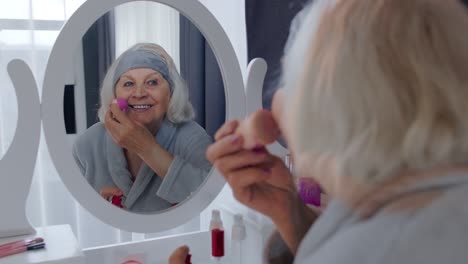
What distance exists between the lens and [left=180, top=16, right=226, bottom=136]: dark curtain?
2.68 feet

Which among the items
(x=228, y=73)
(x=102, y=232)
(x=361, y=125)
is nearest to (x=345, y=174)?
(x=361, y=125)

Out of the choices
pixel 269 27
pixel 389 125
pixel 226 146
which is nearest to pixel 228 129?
pixel 226 146

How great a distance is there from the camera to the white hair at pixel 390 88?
358mm

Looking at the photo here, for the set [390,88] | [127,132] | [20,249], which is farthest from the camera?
[127,132]

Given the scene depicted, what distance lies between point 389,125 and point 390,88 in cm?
3

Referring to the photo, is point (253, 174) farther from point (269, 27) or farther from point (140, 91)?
point (269, 27)

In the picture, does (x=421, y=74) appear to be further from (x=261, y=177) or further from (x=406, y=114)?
(x=261, y=177)

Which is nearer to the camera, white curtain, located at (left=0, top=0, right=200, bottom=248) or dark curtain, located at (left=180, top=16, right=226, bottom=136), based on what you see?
dark curtain, located at (left=180, top=16, right=226, bottom=136)

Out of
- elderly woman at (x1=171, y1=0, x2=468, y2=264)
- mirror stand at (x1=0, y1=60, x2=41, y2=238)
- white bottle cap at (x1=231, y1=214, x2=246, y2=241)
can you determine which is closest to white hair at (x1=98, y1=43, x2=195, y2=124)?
mirror stand at (x1=0, y1=60, x2=41, y2=238)

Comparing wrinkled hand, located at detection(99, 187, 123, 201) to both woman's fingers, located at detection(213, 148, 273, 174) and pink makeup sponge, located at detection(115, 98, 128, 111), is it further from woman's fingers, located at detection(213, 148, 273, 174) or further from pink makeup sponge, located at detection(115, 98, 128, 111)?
woman's fingers, located at detection(213, 148, 273, 174)

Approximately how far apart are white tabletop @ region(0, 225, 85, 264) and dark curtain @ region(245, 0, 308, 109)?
55 cm

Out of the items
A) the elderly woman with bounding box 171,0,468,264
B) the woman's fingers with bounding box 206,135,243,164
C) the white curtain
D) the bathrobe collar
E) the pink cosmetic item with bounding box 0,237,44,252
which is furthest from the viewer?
the white curtain

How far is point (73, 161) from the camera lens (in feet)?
2.37

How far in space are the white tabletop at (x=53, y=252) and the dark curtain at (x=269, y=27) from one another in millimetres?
547
